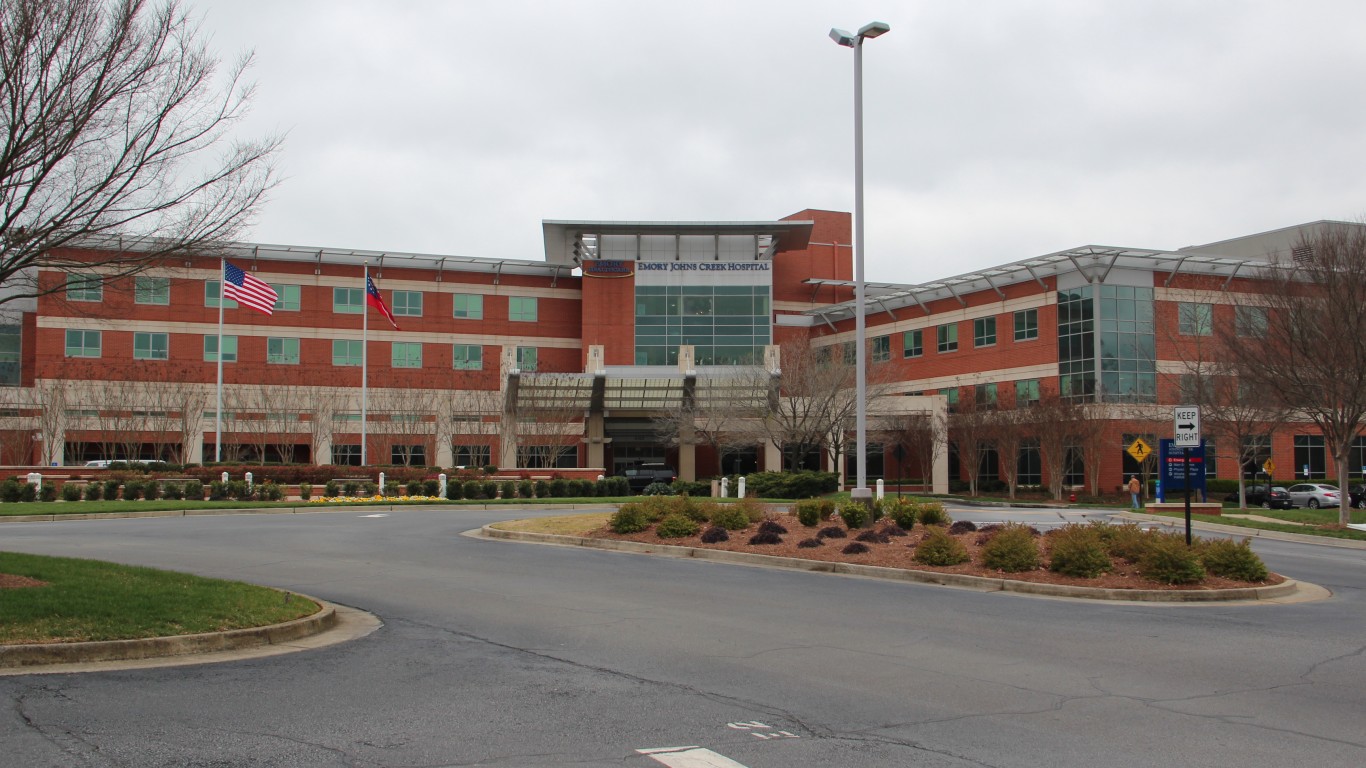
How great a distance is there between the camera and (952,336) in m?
60.7

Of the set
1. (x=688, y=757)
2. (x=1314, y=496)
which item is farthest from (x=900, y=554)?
→ (x=1314, y=496)

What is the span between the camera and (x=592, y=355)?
194 feet

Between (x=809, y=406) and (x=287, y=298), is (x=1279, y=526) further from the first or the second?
(x=287, y=298)

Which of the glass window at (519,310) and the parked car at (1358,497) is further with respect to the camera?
the glass window at (519,310)

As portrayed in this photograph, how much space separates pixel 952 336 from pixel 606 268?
67.0ft

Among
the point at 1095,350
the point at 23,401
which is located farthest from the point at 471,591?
the point at 23,401

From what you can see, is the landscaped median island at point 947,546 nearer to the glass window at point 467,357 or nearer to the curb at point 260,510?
the curb at point 260,510

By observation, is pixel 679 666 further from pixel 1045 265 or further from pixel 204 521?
pixel 1045 265

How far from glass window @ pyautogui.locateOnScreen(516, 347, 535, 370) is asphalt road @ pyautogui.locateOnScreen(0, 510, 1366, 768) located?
169 feet

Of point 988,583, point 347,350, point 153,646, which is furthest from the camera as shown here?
point 347,350

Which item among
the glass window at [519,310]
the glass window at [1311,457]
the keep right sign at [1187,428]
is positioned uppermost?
the glass window at [519,310]

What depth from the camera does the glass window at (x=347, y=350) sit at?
6431cm

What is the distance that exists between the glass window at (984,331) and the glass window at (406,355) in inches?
1263

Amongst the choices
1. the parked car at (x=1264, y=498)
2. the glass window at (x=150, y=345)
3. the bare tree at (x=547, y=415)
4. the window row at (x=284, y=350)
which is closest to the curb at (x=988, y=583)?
the bare tree at (x=547, y=415)
